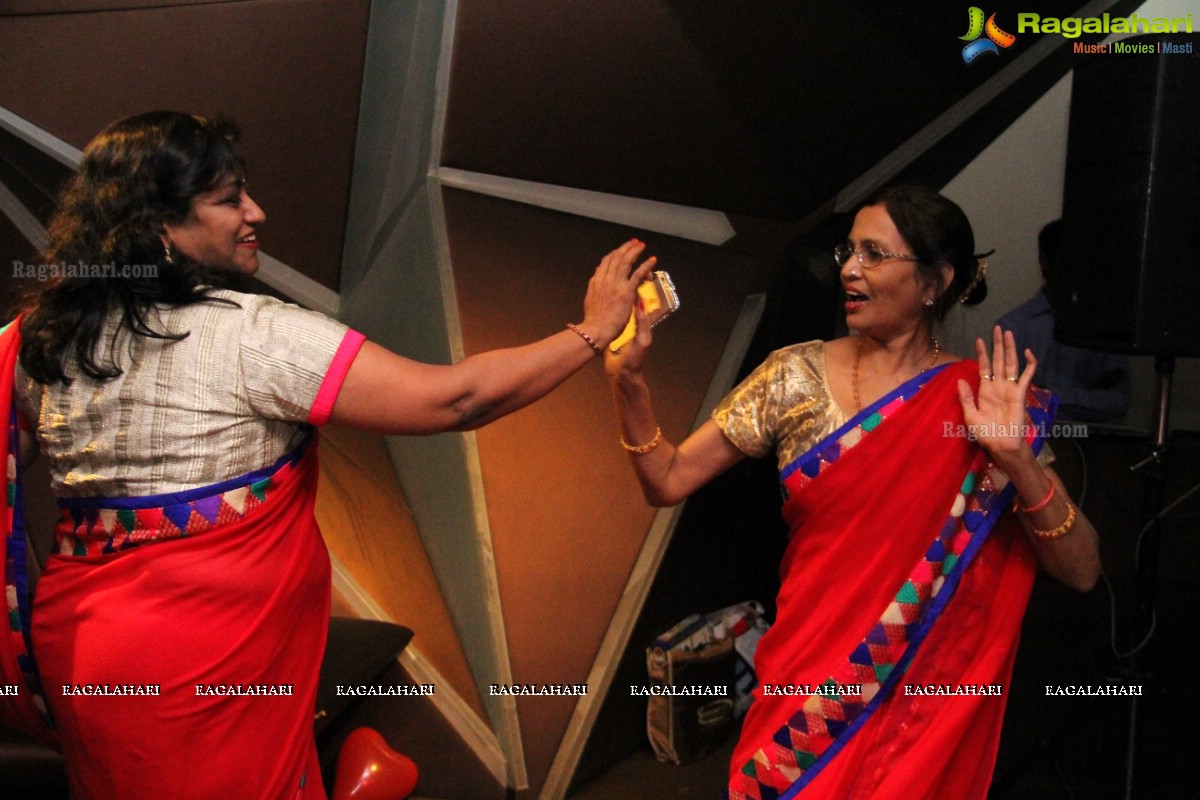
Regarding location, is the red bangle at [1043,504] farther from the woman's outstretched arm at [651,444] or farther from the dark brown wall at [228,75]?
the dark brown wall at [228,75]

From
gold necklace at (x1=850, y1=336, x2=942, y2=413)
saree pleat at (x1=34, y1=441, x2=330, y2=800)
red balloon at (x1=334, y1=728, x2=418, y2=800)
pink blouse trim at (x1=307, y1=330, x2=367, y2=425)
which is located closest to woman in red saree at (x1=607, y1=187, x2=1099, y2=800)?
gold necklace at (x1=850, y1=336, x2=942, y2=413)

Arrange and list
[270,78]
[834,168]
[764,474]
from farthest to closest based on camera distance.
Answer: [764,474] → [834,168] → [270,78]

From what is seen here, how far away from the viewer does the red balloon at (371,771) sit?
248 cm

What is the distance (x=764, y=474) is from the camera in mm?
3461

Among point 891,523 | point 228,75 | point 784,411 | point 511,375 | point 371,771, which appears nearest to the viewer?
point 511,375

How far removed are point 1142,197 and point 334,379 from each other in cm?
173

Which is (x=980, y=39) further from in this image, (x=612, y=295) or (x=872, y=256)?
(x=612, y=295)

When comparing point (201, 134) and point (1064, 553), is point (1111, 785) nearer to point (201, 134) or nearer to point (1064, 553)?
point (1064, 553)

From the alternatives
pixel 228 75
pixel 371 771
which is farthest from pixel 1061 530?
pixel 228 75

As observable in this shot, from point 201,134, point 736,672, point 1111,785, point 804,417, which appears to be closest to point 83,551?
point 201,134

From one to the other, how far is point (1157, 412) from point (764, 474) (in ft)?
4.28

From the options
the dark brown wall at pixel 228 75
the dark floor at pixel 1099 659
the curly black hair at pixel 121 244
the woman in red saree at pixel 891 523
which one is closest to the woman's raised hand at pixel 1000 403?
the woman in red saree at pixel 891 523

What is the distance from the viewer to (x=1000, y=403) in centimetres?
171

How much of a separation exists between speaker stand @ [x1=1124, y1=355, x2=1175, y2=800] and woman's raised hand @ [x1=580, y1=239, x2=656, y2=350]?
1355 millimetres
